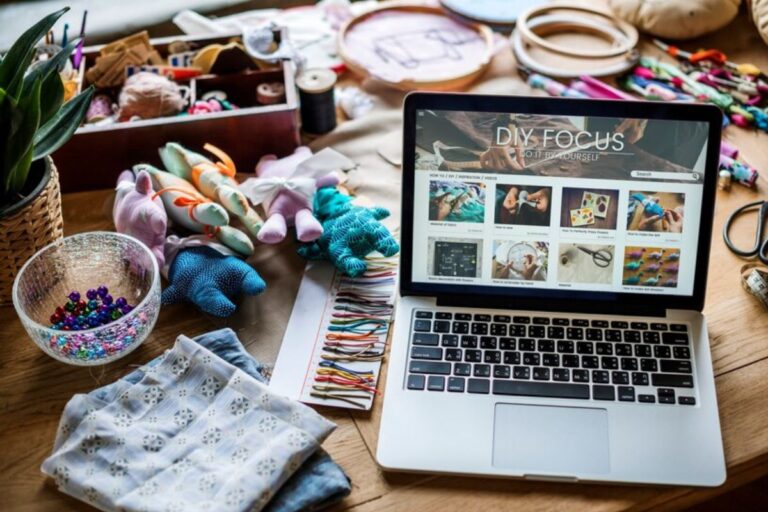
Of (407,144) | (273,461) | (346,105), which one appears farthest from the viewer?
(346,105)

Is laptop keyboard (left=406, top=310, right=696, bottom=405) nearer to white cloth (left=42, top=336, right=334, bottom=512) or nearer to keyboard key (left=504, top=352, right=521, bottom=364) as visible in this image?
keyboard key (left=504, top=352, right=521, bottom=364)

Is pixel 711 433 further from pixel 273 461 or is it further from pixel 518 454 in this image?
pixel 273 461

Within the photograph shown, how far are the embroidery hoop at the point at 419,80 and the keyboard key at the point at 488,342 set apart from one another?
0.50 metres

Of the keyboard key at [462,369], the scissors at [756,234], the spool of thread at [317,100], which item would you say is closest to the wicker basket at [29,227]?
the spool of thread at [317,100]

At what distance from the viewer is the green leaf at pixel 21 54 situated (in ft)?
2.94

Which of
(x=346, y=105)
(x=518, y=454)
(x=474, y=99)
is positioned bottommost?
(x=518, y=454)

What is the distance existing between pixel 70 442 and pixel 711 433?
602mm

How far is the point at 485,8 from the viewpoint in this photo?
142 centimetres

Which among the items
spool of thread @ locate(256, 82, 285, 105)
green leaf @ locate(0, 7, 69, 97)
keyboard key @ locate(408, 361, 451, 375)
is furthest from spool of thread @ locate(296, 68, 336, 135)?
keyboard key @ locate(408, 361, 451, 375)

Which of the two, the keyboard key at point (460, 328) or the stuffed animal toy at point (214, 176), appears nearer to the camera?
the keyboard key at point (460, 328)

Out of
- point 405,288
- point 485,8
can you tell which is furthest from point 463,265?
point 485,8

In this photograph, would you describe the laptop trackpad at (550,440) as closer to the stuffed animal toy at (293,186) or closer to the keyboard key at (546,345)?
the keyboard key at (546,345)

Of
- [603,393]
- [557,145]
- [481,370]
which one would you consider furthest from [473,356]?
[557,145]

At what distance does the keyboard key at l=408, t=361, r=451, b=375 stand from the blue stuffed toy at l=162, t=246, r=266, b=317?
0.69ft
